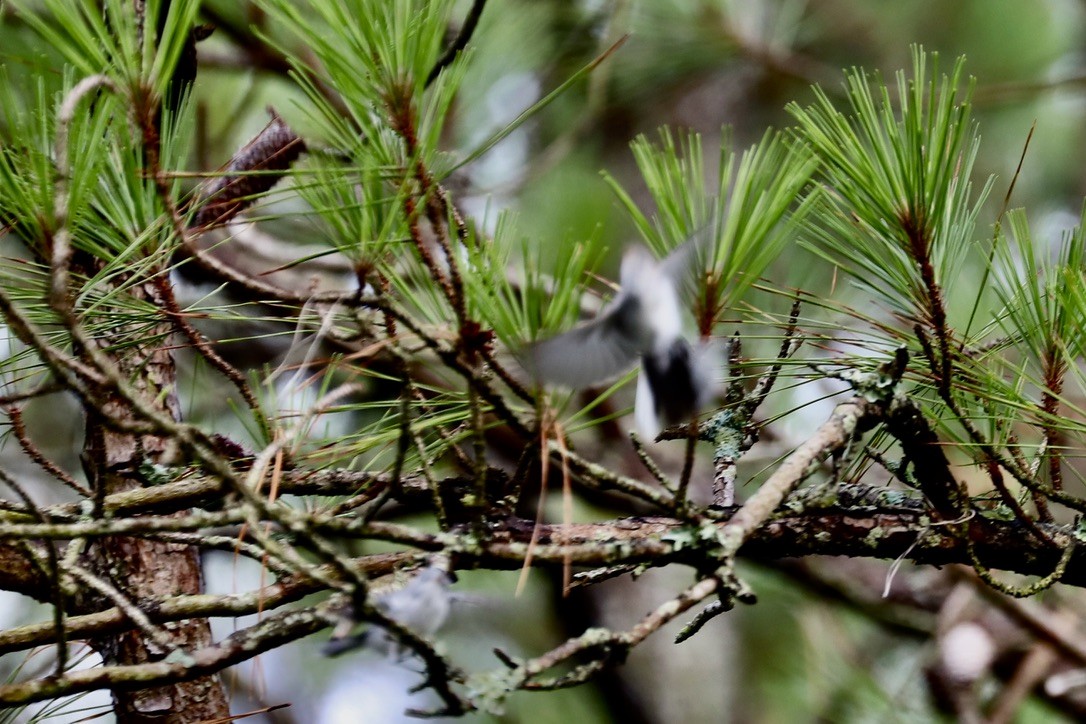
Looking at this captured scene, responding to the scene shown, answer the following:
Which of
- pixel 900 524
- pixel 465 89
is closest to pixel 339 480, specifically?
pixel 900 524

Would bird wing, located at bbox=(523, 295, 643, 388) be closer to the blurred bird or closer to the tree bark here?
the blurred bird

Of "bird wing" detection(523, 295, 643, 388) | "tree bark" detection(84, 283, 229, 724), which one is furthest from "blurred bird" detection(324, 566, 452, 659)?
"tree bark" detection(84, 283, 229, 724)

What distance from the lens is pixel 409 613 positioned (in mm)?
471

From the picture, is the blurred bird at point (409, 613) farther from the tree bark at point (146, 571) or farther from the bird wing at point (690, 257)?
the tree bark at point (146, 571)

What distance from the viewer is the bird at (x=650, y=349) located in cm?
53

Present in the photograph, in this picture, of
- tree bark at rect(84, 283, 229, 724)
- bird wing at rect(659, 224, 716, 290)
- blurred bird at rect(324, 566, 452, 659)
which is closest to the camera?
blurred bird at rect(324, 566, 452, 659)

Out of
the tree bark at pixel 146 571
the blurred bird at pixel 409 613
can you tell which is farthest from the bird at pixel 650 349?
the tree bark at pixel 146 571

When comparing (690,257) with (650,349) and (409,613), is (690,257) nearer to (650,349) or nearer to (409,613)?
(650,349)

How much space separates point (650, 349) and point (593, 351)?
4 centimetres

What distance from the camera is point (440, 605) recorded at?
47 centimetres

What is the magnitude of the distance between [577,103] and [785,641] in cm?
146

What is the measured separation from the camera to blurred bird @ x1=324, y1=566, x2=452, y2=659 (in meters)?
0.44

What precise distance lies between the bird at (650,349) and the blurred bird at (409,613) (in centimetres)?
13

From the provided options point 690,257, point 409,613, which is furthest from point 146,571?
point 690,257
